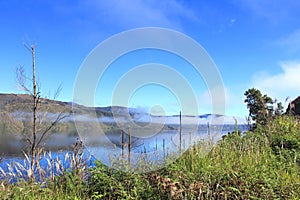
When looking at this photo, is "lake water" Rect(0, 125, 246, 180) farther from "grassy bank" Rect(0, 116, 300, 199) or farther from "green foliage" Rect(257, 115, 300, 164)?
"green foliage" Rect(257, 115, 300, 164)

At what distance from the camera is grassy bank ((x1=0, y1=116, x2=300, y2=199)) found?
4.06 m

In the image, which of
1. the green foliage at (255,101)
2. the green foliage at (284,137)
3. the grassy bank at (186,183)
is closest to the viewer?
the grassy bank at (186,183)

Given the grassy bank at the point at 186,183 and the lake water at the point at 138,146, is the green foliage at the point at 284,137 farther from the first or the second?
the lake water at the point at 138,146

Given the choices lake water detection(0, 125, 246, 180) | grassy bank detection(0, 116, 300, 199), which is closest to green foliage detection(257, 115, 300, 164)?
grassy bank detection(0, 116, 300, 199)

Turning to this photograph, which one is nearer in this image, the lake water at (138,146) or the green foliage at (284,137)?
the lake water at (138,146)

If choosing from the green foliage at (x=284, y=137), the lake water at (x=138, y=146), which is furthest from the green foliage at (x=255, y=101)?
the lake water at (x=138, y=146)

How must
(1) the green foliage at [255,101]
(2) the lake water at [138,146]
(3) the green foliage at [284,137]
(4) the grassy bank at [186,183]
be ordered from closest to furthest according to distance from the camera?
(4) the grassy bank at [186,183] < (2) the lake water at [138,146] < (3) the green foliage at [284,137] < (1) the green foliage at [255,101]

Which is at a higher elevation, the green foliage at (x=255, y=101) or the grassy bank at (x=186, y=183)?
the green foliage at (x=255, y=101)

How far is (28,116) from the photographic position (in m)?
6.79

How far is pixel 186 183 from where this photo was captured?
4.25 metres

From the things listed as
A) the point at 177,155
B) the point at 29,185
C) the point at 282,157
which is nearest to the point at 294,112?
the point at 282,157

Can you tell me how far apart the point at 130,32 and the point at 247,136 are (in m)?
4.13

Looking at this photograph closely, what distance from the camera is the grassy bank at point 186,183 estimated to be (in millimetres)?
4062

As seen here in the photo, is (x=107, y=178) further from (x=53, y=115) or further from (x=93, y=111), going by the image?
(x=53, y=115)
